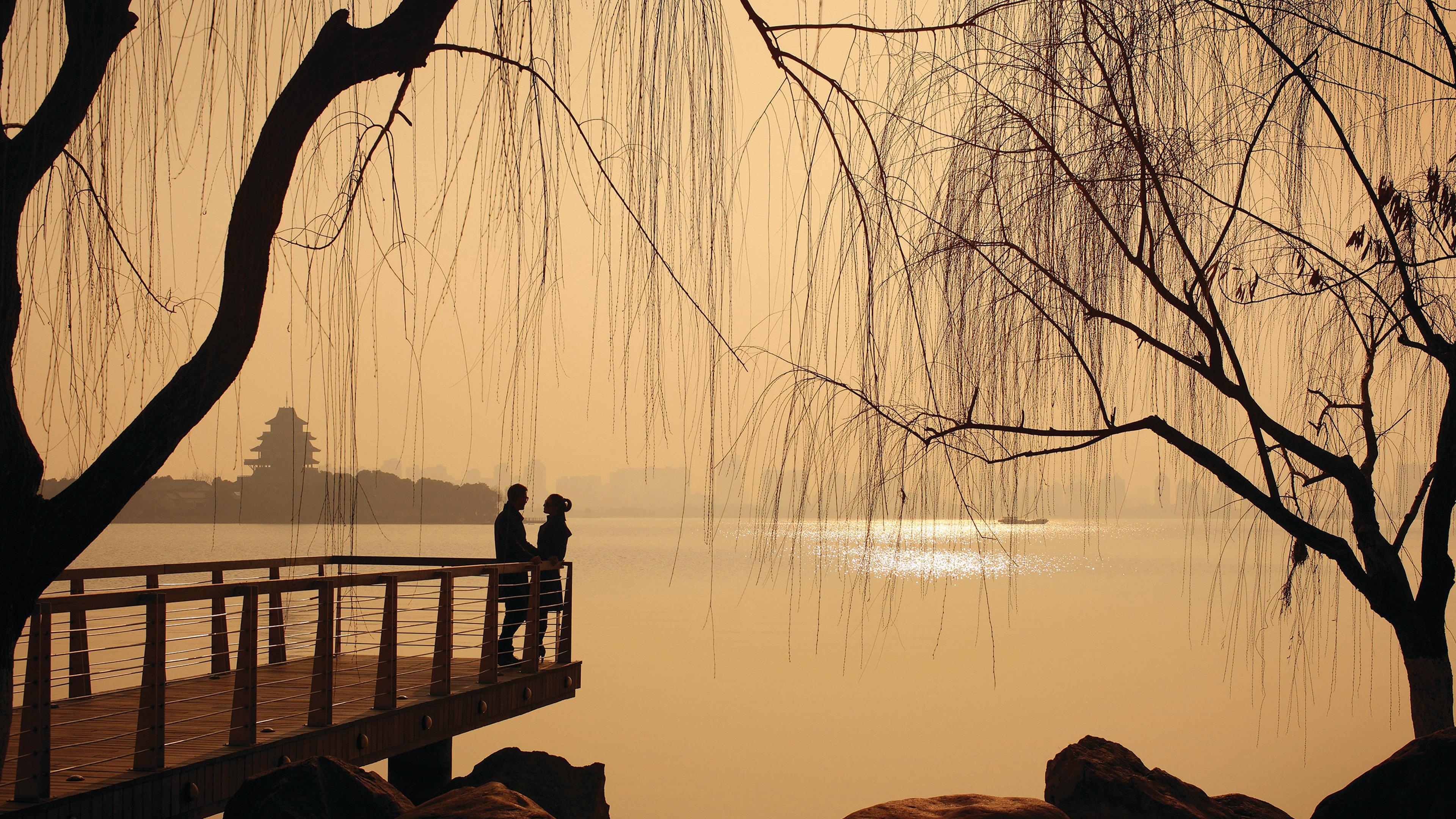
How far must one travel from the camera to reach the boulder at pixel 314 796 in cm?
361

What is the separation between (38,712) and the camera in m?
3.93

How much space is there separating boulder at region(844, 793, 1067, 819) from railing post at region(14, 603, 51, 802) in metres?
3.09

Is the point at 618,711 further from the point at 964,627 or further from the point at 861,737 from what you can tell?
the point at 964,627

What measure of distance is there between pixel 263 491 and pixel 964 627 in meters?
31.6

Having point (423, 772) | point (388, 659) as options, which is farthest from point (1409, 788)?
point (423, 772)

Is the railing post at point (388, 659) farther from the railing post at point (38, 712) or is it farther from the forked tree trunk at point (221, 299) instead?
the forked tree trunk at point (221, 299)

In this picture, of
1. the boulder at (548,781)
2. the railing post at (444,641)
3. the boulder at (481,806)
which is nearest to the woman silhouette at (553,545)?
the boulder at (548,781)

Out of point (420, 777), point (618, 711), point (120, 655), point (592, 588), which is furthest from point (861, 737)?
point (592, 588)

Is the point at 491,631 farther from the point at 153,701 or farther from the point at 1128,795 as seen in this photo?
the point at 1128,795

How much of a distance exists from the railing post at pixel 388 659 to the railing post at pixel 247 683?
113 cm

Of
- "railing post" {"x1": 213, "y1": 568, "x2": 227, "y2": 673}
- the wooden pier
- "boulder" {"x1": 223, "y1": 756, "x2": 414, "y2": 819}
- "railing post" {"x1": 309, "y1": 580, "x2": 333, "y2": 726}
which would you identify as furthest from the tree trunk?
"railing post" {"x1": 213, "y1": 568, "x2": 227, "y2": 673}

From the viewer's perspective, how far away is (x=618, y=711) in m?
20.5

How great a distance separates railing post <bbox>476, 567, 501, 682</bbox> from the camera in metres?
7.34

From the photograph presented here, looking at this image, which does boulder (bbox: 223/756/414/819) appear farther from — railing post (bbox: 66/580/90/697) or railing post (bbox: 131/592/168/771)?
railing post (bbox: 66/580/90/697)
